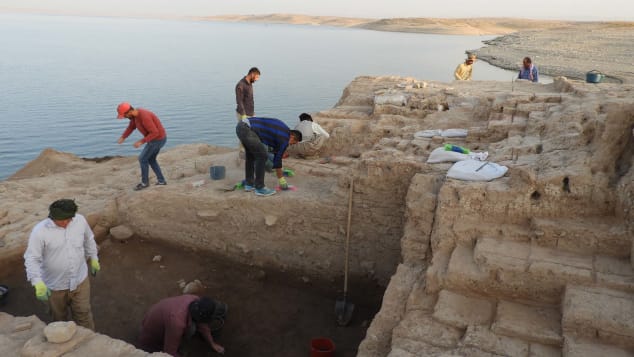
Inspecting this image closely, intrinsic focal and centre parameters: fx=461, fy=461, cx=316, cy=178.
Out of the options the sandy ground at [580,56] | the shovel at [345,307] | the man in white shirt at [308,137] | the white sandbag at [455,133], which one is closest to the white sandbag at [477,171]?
the shovel at [345,307]

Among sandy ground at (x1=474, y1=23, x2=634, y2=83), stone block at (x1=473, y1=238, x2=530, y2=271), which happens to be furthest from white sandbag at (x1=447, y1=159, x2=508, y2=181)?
sandy ground at (x1=474, y1=23, x2=634, y2=83)

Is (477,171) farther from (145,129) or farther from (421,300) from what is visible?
(145,129)

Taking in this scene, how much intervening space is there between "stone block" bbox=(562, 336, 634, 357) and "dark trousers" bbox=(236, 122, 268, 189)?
431cm

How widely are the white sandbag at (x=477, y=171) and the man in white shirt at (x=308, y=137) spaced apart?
3161 mm

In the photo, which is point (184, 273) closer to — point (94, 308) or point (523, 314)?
point (94, 308)

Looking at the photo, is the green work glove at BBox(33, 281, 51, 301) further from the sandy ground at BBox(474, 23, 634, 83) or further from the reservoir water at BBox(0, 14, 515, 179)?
the sandy ground at BBox(474, 23, 634, 83)

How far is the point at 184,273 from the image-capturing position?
6.82m

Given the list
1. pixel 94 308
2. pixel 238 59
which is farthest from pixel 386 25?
pixel 94 308

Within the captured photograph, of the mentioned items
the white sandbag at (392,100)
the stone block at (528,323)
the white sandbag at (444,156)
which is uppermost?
the white sandbag at (392,100)

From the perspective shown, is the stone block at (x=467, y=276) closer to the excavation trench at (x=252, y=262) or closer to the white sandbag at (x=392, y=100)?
the excavation trench at (x=252, y=262)

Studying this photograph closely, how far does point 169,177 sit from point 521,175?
6324mm

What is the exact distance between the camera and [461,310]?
3941 mm

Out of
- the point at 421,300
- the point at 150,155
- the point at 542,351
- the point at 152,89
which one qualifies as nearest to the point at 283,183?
the point at 150,155

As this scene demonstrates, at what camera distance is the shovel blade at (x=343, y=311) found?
19.0 ft
